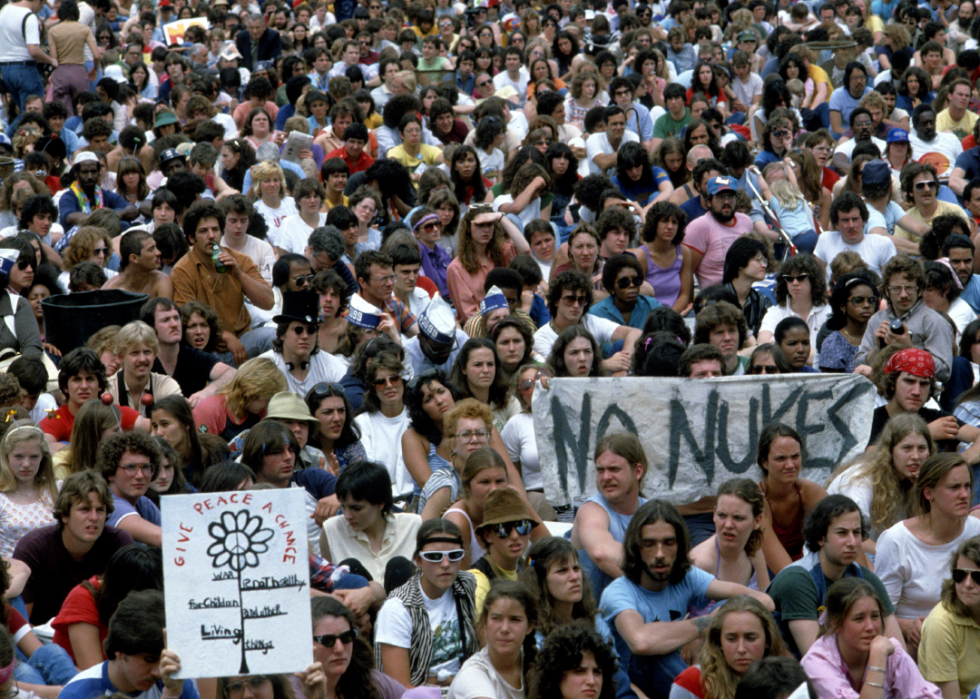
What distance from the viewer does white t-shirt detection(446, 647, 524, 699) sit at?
17.0 feet

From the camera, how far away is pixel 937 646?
577cm

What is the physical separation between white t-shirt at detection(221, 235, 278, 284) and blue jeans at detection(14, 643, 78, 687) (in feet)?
16.5

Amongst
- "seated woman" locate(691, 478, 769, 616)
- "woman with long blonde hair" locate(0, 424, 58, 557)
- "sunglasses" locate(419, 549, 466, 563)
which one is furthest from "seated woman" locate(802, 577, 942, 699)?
"woman with long blonde hair" locate(0, 424, 58, 557)

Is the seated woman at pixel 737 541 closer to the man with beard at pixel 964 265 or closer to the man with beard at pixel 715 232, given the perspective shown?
the man with beard at pixel 715 232

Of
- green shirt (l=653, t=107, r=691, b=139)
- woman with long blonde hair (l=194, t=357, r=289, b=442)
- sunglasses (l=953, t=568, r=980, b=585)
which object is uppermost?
sunglasses (l=953, t=568, r=980, b=585)

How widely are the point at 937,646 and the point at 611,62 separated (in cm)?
1131

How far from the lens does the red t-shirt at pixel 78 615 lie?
5.36 meters

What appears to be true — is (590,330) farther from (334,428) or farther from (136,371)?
(136,371)

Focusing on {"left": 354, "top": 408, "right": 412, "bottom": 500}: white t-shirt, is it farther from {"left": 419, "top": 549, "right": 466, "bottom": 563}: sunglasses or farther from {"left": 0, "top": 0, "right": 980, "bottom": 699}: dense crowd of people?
{"left": 419, "top": 549, "right": 466, "bottom": 563}: sunglasses

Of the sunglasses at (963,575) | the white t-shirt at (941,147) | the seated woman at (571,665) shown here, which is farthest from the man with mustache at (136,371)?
the white t-shirt at (941,147)

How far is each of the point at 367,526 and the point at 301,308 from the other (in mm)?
2344

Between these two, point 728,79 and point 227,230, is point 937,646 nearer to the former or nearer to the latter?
point 227,230

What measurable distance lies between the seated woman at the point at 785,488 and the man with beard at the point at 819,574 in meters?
0.58

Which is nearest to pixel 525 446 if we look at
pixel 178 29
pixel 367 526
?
pixel 367 526
